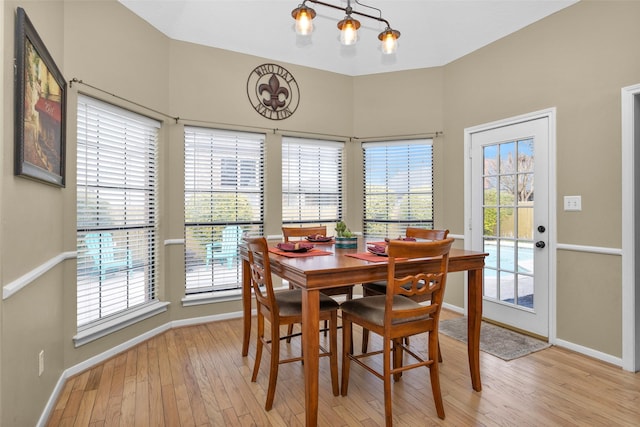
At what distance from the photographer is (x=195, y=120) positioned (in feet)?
11.5

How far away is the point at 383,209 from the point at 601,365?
2507 mm

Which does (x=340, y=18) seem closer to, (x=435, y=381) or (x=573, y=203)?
(x=573, y=203)

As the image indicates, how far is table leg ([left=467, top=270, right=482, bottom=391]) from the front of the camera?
88.0 inches

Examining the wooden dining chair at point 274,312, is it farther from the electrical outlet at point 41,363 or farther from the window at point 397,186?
the window at point 397,186

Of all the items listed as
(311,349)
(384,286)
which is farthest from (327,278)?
(384,286)

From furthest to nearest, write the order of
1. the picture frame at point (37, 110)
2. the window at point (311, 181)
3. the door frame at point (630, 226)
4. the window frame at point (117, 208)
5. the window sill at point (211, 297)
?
the window at point (311, 181), the window sill at point (211, 297), the window frame at point (117, 208), the door frame at point (630, 226), the picture frame at point (37, 110)

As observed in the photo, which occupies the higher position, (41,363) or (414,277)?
(414,277)

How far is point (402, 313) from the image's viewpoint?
74.6 inches

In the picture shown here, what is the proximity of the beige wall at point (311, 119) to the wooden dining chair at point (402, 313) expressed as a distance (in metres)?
1.61

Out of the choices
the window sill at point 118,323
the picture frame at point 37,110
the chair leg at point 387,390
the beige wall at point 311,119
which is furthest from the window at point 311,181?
the chair leg at point 387,390

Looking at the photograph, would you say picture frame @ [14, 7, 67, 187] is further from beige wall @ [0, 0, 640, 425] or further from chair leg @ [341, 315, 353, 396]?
chair leg @ [341, 315, 353, 396]

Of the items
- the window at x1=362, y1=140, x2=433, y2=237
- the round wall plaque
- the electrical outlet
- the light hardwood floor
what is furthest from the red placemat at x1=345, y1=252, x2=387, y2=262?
the round wall plaque

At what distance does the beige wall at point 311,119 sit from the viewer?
5.65 feet

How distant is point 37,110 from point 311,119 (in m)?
2.79
